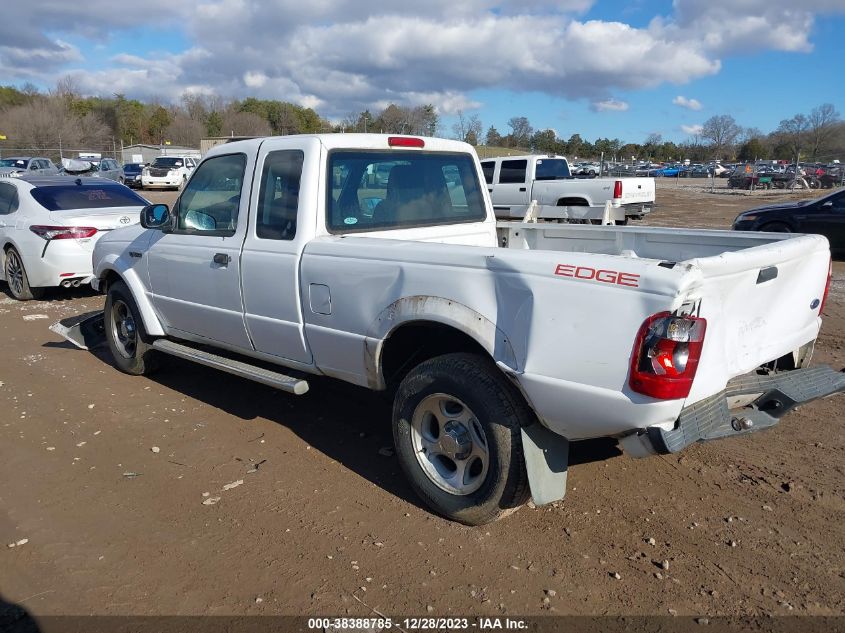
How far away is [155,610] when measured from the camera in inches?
117

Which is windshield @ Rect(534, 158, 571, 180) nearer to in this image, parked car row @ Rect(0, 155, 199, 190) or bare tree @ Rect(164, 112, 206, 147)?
parked car row @ Rect(0, 155, 199, 190)

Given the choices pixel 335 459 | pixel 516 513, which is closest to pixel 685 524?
pixel 516 513

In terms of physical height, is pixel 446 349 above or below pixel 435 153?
below

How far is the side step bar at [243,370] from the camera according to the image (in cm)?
418

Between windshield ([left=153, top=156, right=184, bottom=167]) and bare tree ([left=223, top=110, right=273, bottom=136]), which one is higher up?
bare tree ([left=223, top=110, right=273, bottom=136])

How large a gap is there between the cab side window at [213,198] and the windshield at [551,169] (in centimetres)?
1372

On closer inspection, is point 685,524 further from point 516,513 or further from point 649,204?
point 649,204

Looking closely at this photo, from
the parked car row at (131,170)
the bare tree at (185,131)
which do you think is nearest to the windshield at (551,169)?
the parked car row at (131,170)

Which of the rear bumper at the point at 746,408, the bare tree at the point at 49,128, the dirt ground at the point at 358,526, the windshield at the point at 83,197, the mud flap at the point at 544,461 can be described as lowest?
the dirt ground at the point at 358,526

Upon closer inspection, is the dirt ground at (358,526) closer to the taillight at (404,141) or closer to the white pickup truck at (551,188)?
the taillight at (404,141)

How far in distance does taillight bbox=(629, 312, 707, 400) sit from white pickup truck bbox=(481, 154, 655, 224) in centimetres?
1291

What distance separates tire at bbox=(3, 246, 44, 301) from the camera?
9266 millimetres

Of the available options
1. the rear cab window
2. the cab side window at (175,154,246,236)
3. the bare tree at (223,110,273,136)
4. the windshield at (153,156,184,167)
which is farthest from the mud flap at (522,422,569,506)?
the bare tree at (223,110,273,136)

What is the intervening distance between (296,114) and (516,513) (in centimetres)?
8113
